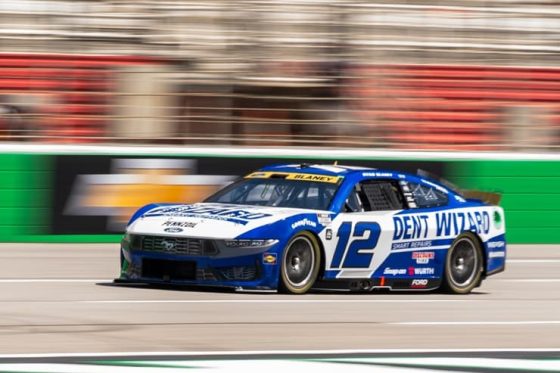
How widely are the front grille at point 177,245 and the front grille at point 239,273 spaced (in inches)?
7.0

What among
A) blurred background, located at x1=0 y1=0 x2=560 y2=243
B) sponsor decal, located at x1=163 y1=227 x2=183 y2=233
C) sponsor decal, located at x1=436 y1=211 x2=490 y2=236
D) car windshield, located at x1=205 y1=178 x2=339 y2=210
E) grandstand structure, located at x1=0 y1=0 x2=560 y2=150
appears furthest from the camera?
grandstand structure, located at x1=0 y1=0 x2=560 y2=150

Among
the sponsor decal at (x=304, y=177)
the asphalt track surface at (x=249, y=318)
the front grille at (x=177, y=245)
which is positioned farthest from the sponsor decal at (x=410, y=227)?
the front grille at (x=177, y=245)

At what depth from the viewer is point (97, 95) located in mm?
17688

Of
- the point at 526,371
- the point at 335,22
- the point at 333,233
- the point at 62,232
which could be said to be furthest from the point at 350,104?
the point at 526,371

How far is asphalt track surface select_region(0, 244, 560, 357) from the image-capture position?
727 cm

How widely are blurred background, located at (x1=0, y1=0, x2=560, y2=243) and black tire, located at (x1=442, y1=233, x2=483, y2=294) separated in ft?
16.8

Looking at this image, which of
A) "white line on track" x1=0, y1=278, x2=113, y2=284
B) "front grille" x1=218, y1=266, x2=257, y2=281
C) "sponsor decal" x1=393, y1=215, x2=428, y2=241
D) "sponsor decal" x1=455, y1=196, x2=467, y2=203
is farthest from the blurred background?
"front grille" x1=218, y1=266, x2=257, y2=281

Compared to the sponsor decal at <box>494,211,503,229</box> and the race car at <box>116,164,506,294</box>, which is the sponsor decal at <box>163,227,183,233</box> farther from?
the sponsor decal at <box>494,211,503,229</box>

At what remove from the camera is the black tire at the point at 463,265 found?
11203 millimetres

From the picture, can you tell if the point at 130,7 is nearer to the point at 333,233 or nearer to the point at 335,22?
the point at 335,22

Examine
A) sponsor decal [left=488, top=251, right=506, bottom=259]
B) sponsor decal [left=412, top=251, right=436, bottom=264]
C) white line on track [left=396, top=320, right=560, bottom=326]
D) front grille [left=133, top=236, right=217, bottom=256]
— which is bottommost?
white line on track [left=396, top=320, right=560, bottom=326]

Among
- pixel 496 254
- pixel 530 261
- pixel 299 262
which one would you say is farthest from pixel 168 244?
pixel 530 261

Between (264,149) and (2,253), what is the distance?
12.9 feet

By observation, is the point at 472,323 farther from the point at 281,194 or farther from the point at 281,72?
the point at 281,72
